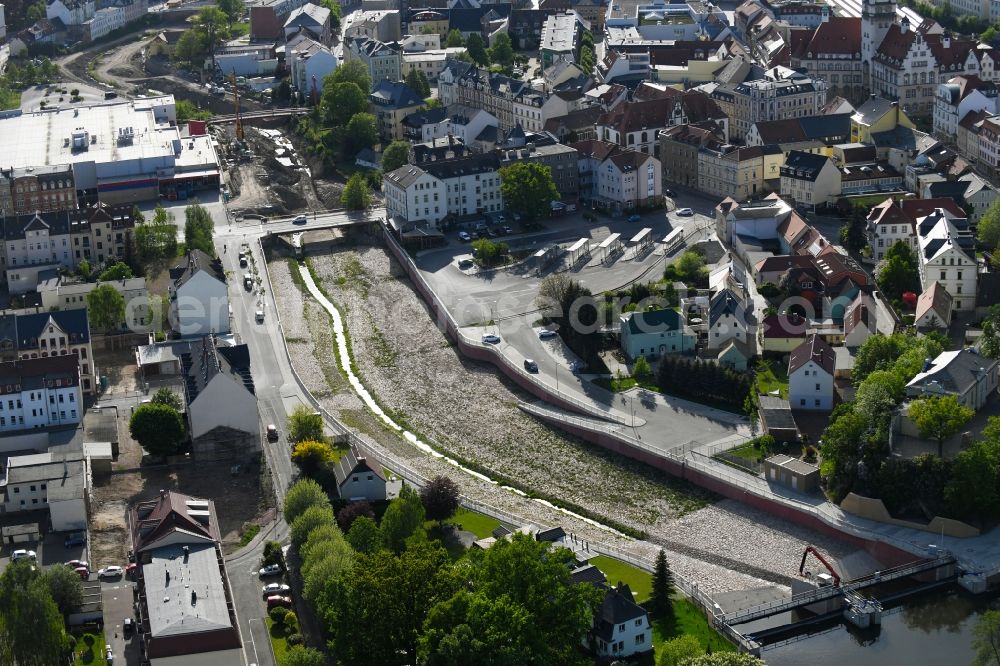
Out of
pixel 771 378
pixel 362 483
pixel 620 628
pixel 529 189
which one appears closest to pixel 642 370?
pixel 771 378

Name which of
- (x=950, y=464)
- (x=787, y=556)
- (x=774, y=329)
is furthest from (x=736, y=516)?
(x=774, y=329)

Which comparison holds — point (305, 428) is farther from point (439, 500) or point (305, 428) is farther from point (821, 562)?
point (821, 562)

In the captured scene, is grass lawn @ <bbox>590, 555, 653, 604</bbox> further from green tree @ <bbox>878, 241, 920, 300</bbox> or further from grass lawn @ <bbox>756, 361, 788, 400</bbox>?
green tree @ <bbox>878, 241, 920, 300</bbox>

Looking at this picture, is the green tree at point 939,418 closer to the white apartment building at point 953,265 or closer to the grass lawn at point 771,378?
the grass lawn at point 771,378

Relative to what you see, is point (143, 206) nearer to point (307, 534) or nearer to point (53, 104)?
point (53, 104)

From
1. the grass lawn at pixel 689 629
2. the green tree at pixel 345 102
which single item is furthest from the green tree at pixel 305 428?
the green tree at pixel 345 102

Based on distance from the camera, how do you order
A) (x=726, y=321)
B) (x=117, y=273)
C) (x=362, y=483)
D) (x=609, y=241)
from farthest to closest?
(x=609, y=241)
(x=117, y=273)
(x=726, y=321)
(x=362, y=483)

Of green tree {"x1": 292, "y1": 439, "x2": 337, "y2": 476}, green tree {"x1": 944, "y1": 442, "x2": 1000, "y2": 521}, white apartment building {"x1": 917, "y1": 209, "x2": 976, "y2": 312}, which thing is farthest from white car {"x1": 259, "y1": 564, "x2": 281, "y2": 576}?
white apartment building {"x1": 917, "y1": 209, "x2": 976, "y2": 312}
